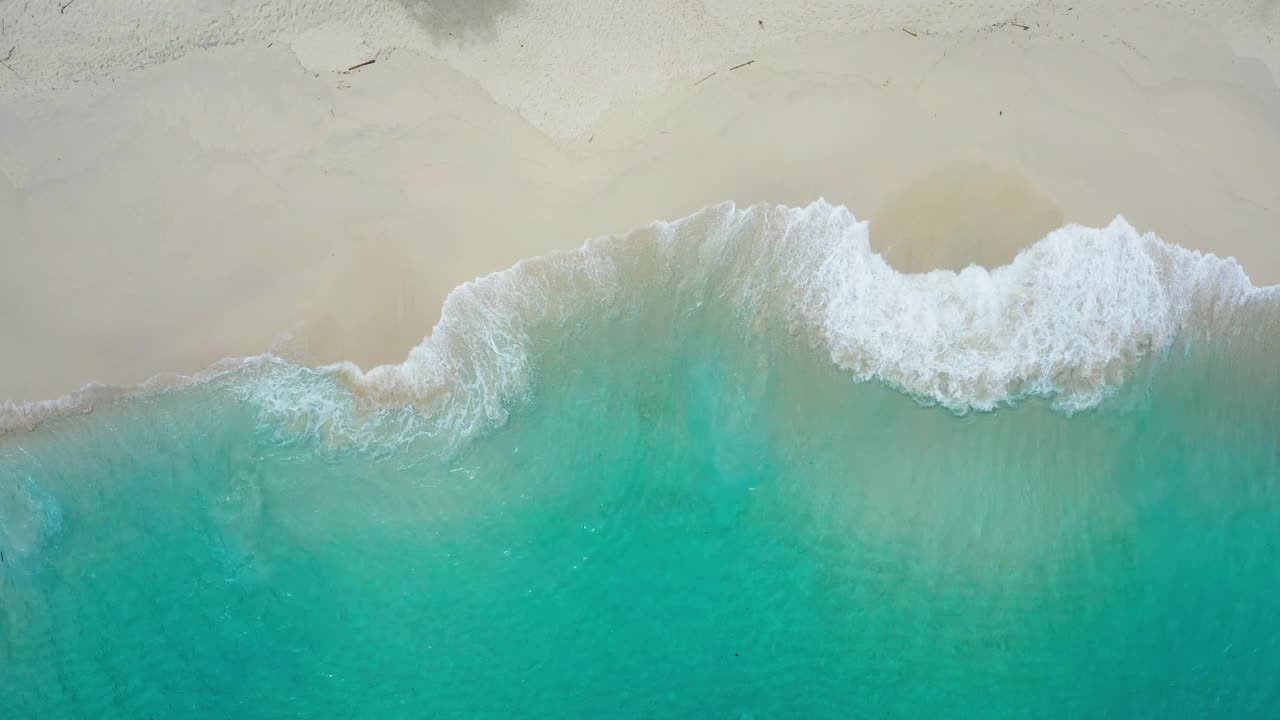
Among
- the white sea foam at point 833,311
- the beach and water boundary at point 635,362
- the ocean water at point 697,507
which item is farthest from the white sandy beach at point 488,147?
the ocean water at point 697,507

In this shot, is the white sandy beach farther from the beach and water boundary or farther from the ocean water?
the ocean water

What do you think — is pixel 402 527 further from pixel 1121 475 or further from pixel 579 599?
pixel 1121 475

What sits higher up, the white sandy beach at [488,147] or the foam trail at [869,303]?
the white sandy beach at [488,147]

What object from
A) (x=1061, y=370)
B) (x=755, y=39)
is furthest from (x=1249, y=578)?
(x=755, y=39)

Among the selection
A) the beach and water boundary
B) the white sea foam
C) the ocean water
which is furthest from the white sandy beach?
the ocean water

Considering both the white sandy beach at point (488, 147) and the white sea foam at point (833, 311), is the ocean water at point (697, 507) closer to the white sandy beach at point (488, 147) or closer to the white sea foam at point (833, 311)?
the white sea foam at point (833, 311)

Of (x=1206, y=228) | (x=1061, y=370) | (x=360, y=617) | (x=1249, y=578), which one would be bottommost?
(x=360, y=617)
